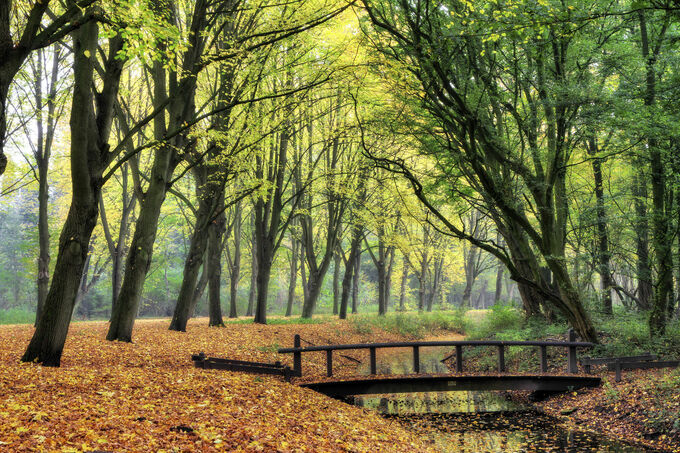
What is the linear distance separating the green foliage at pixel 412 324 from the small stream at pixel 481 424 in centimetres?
908

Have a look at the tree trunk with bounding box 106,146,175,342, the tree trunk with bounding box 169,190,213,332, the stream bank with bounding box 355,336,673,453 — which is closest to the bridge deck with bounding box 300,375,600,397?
the stream bank with bounding box 355,336,673,453

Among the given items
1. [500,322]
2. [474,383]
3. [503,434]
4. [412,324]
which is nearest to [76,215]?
[503,434]

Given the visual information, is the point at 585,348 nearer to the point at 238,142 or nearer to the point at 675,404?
the point at 675,404

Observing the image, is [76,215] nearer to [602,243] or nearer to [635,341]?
[635,341]

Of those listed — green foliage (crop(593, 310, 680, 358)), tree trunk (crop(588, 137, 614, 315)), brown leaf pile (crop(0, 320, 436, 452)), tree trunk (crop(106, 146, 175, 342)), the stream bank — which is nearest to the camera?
brown leaf pile (crop(0, 320, 436, 452))

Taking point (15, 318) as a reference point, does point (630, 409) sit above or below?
above

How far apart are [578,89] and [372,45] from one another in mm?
4998

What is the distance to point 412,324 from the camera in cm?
2500

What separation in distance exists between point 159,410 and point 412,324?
19959mm

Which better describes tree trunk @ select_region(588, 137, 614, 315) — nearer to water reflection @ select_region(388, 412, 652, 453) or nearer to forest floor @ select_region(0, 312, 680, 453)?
forest floor @ select_region(0, 312, 680, 453)

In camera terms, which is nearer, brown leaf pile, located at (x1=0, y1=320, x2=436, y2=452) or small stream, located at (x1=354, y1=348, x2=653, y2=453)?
brown leaf pile, located at (x1=0, y1=320, x2=436, y2=452)

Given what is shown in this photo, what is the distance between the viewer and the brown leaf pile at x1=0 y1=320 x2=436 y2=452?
4.82m

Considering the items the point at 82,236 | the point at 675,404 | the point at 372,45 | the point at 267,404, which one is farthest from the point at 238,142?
the point at 675,404

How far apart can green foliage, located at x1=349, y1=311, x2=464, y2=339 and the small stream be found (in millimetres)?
9081
